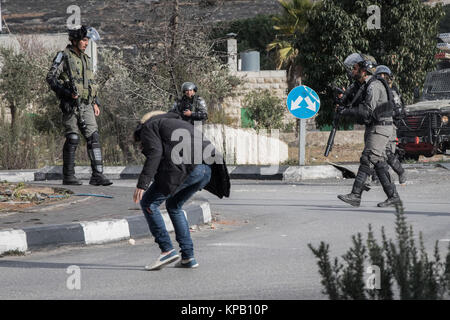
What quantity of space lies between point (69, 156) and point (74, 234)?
3688 millimetres

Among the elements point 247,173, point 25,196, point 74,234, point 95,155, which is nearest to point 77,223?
point 74,234

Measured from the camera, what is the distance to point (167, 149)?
6238 millimetres

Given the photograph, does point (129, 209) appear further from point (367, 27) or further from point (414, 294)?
point (367, 27)

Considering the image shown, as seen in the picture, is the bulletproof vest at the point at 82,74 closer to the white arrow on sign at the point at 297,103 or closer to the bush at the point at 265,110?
the white arrow on sign at the point at 297,103

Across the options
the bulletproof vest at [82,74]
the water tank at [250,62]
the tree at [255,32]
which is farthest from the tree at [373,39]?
the tree at [255,32]

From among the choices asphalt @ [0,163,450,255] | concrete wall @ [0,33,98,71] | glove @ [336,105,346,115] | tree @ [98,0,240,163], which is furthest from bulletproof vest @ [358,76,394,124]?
concrete wall @ [0,33,98,71]

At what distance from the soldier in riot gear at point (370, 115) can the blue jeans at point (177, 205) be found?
367 centimetres

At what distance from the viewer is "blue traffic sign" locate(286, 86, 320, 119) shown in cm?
1512

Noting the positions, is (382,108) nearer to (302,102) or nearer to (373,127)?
(373,127)

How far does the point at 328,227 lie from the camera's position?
866cm

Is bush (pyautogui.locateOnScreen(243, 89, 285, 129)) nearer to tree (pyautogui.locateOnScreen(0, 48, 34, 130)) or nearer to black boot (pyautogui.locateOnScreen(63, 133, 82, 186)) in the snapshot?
tree (pyautogui.locateOnScreen(0, 48, 34, 130))

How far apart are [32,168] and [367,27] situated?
1564 centimetres

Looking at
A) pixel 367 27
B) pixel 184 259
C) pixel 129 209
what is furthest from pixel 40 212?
pixel 367 27
